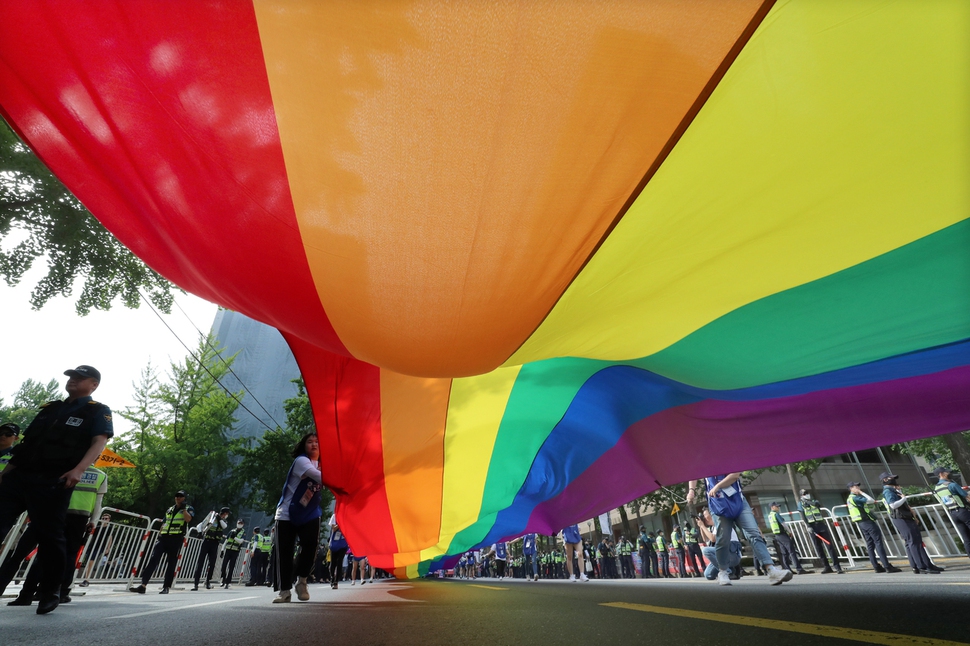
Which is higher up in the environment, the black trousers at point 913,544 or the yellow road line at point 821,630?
the black trousers at point 913,544

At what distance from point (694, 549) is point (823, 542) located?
4090 millimetres

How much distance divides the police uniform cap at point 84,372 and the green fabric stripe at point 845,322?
4.12m

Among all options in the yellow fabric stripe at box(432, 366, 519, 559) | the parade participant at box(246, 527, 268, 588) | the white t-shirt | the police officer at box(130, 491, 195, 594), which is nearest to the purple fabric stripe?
the yellow fabric stripe at box(432, 366, 519, 559)

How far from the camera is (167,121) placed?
5.96 feet

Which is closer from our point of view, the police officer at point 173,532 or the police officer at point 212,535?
the police officer at point 173,532

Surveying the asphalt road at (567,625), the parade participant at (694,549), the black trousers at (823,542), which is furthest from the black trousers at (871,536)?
the asphalt road at (567,625)

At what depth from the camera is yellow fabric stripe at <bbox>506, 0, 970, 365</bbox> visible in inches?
62.8

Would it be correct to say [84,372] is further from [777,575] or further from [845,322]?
[777,575]

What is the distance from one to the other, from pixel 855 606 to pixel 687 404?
1.45m

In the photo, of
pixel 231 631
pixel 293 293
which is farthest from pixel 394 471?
pixel 293 293

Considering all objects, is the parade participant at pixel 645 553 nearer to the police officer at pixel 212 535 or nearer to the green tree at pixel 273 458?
the police officer at pixel 212 535

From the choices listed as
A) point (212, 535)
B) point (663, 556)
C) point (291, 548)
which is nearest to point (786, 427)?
point (291, 548)

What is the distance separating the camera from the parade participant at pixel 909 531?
686 centimetres

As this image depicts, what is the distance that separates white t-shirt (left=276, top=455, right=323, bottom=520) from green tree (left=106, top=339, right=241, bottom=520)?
19520 millimetres
